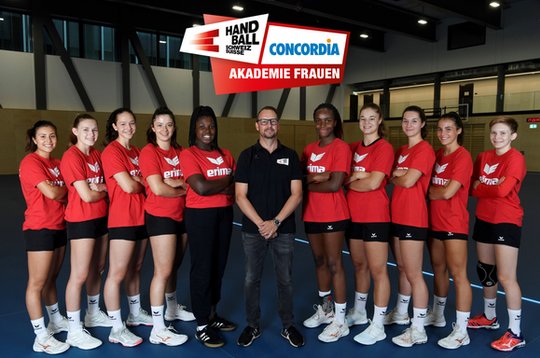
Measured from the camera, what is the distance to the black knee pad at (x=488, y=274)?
3240 mm

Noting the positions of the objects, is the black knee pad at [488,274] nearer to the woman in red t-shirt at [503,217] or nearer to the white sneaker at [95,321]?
the woman in red t-shirt at [503,217]

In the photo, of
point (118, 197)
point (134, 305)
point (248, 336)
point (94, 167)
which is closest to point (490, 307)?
point (248, 336)

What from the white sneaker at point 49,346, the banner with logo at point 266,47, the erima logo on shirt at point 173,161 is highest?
the banner with logo at point 266,47

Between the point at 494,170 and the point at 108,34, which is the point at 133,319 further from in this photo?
the point at 108,34

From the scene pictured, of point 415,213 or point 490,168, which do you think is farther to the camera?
point 490,168

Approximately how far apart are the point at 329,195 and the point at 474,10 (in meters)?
15.6

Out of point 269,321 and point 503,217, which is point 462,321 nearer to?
point 503,217

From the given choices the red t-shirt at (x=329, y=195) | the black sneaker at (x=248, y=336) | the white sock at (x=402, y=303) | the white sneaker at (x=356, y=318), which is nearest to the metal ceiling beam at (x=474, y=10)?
the red t-shirt at (x=329, y=195)

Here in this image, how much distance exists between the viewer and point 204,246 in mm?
3029

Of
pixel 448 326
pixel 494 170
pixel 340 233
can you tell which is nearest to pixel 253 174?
pixel 340 233

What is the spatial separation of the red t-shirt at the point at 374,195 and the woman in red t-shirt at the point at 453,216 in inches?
14.8

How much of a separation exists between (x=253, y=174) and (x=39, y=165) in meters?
1.54

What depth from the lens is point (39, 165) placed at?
2.94 meters

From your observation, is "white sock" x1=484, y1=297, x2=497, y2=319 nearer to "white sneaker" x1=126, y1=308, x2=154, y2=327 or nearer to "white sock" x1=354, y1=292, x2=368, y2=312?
"white sock" x1=354, y1=292, x2=368, y2=312
